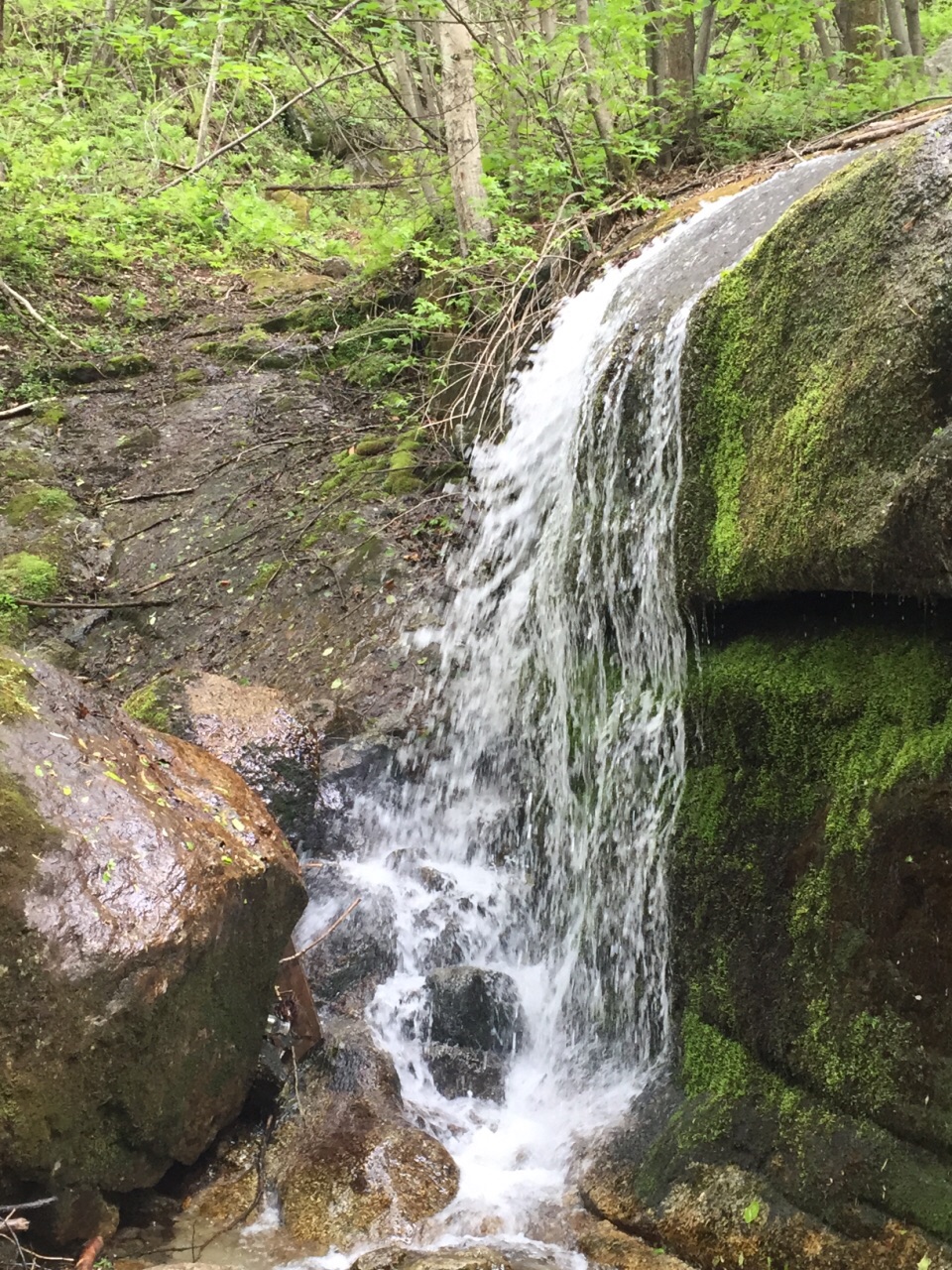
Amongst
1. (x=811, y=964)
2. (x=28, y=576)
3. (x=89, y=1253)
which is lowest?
(x=89, y=1253)

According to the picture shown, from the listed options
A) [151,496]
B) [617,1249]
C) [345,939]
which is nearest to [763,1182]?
[617,1249]

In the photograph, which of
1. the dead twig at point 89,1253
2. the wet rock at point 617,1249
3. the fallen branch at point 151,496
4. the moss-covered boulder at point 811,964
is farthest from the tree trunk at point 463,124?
the dead twig at point 89,1253

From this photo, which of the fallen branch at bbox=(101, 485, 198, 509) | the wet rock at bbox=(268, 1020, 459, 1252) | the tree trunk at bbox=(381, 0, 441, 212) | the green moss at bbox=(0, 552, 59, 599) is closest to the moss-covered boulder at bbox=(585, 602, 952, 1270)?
the wet rock at bbox=(268, 1020, 459, 1252)

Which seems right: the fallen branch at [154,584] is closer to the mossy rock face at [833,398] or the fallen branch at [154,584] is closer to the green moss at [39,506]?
the green moss at [39,506]

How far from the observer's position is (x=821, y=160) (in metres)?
5.91

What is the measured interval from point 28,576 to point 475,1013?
586 centimetres

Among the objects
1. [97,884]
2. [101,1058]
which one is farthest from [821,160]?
[101,1058]

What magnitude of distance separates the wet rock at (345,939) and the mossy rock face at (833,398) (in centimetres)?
251

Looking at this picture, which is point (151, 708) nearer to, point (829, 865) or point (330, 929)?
point (330, 929)

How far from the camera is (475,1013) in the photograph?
4.35 m

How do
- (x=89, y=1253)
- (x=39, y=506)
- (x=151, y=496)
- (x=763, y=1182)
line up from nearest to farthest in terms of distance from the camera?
1. (x=89, y=1253)
2. (x=763, y=1182)
3. (x=39, y=506)
4. (x=151, y=496)

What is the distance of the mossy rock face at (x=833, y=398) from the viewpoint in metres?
2.74

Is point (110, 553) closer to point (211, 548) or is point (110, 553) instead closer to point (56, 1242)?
point (211, 548)

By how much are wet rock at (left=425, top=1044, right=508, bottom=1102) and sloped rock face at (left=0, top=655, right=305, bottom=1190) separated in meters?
0.99
